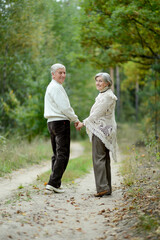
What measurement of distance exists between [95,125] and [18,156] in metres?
4.97

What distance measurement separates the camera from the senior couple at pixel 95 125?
250 inches

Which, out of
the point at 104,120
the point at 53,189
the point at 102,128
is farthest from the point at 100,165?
the point at 53,189

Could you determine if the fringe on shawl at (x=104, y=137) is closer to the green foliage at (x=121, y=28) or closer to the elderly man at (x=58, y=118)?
the elderly man at (x=58, y=118)

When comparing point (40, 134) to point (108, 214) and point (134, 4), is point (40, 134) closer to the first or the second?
point (134, 4)

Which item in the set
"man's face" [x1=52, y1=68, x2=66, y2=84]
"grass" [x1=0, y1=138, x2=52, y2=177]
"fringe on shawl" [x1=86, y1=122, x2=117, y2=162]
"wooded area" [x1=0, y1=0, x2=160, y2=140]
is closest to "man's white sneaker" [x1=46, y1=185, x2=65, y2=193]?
"fringe on shawl" [x1=86, y1=122, x2=117, y2=162]

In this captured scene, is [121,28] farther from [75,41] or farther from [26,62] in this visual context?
[26,62]

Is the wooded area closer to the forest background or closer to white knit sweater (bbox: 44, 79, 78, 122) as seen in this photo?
the forest background

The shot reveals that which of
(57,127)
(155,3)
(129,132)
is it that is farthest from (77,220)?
(129,132)

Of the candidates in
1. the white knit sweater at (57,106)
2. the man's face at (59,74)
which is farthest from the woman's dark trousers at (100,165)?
the man's face at (59,74)

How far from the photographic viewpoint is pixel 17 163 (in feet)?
33.3

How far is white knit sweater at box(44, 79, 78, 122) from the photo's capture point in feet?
20.9

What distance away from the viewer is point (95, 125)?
254 inches

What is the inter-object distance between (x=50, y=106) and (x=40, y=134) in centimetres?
1040

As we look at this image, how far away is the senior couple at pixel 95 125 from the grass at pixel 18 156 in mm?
2561
